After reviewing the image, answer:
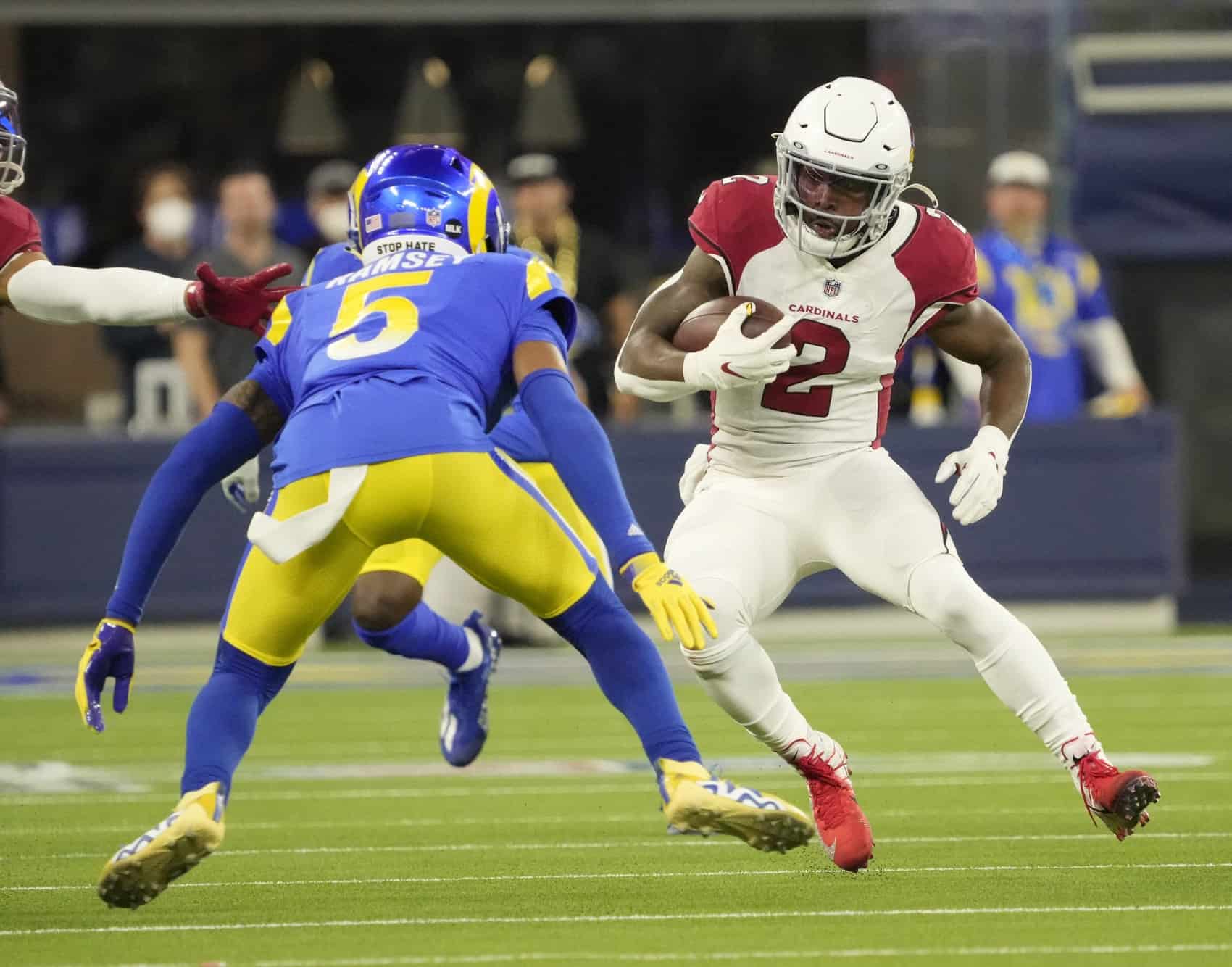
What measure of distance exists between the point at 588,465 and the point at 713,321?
0.72 m

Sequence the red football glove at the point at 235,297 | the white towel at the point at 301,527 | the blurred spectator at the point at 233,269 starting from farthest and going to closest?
the blurred spectator at the point at 233,269, the red football glove at the point at 235,297, the white towel at the point at 301,527

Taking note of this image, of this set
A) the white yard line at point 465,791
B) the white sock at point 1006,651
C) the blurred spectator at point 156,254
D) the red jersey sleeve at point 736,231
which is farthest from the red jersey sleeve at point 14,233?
the blurred spectator at point 156,254

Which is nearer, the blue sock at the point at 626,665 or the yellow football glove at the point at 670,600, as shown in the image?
the yellow football glove at the point at 670,600

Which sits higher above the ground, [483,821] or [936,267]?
[936,267]

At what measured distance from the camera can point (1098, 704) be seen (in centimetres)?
786

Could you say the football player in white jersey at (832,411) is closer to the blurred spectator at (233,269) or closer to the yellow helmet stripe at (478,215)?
the yellow helmet stripe at (478,215)

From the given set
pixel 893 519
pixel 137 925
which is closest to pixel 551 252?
pixel 893 519

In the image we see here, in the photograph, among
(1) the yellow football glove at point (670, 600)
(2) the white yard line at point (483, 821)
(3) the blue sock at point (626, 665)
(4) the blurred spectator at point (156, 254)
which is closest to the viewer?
(1) the yellow football glove at point (670, 600)

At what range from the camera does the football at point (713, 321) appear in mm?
4828

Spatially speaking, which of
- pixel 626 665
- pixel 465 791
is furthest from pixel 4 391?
pixel 626 665

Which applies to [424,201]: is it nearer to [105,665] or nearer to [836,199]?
[836,199]

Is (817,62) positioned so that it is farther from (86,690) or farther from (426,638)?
(86,690)

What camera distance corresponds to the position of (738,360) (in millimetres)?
4648

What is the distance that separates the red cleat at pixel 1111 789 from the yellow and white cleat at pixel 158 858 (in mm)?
1713
